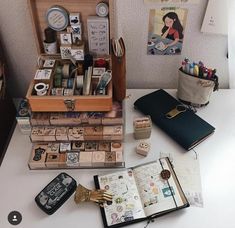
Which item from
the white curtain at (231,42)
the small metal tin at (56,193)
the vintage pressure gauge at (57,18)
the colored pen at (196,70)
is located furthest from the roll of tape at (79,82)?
the white curtain at (231,42)

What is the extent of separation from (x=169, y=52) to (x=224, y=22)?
0.22m

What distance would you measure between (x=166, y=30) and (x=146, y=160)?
0.49 metres

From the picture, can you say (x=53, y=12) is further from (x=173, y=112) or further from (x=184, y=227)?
(x=184, y=227)

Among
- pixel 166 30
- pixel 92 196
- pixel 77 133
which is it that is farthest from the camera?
pixel 166 30

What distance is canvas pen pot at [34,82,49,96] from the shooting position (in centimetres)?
89

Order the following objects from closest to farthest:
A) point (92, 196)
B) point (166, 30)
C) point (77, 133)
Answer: point (92, 196), point (77, 133), point (166, 30)

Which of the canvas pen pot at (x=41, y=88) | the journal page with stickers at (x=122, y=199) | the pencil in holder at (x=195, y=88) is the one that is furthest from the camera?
the pencil in holder at (x=195, y=88)

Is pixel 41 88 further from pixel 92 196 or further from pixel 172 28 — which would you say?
pixel 172 28

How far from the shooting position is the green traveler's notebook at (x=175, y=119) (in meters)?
0.96

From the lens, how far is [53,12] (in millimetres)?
941

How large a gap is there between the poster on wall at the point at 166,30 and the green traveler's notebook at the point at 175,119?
18 cm

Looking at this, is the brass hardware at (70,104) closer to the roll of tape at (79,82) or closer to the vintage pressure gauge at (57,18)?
the roll of tape at (79,82)

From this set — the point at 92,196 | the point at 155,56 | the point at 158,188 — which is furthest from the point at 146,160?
→ the point at 155,56

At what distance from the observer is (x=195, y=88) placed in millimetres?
1037
